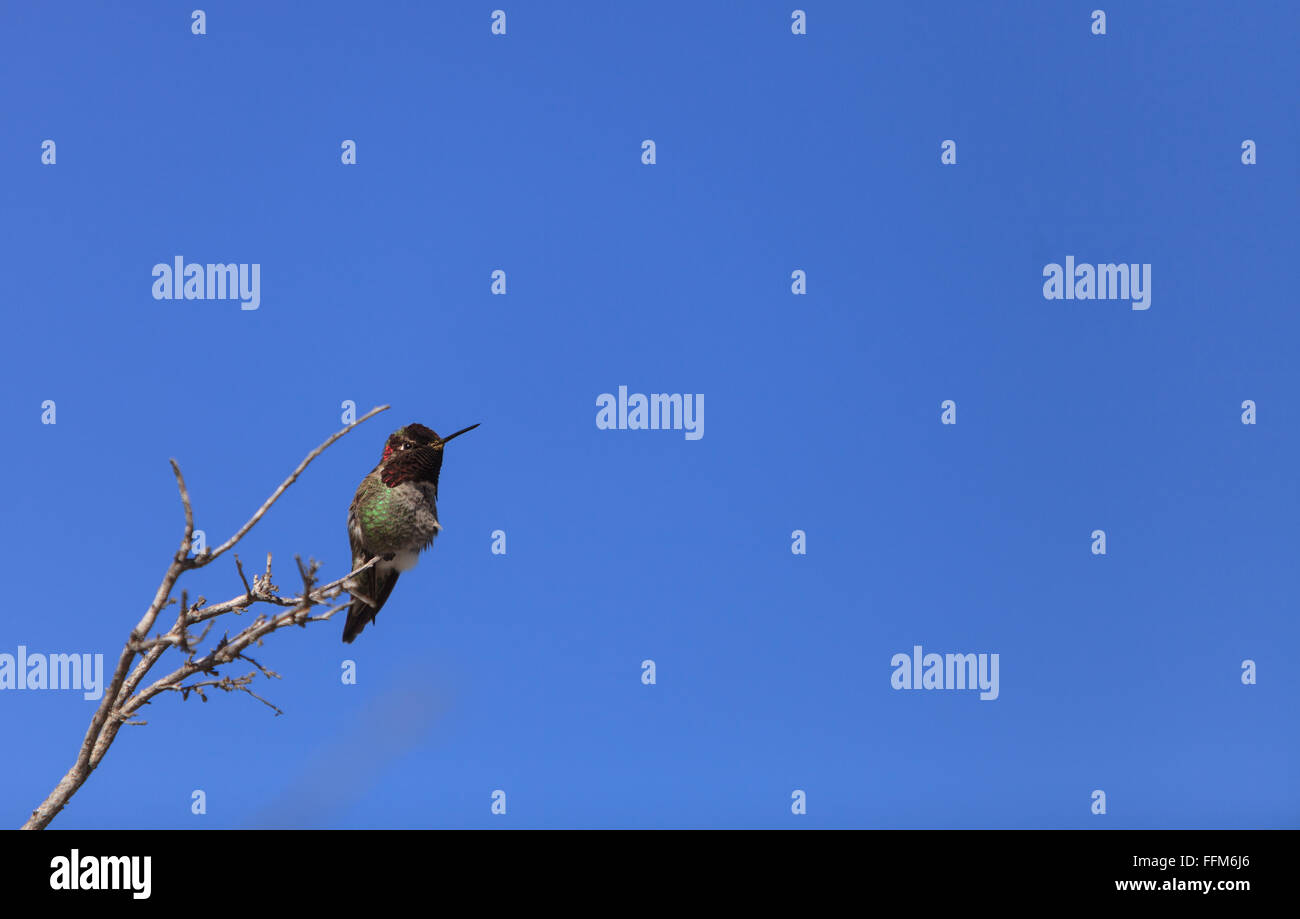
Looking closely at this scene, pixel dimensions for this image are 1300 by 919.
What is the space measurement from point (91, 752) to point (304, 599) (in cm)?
158

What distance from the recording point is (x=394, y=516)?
8.23 m

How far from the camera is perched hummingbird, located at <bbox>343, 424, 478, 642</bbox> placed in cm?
825

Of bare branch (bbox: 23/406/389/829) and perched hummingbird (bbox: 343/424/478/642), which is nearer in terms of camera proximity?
bare branch (bbox: 23/406/389/829)

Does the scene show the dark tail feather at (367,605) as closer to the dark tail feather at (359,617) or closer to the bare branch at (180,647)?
the dark tail feather at (359,617)

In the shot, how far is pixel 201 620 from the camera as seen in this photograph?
607cm

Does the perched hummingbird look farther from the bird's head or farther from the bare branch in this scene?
Answer: the bare branch

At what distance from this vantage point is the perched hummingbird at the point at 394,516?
8.25 metres

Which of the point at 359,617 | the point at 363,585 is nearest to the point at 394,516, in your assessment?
the point at 363,585

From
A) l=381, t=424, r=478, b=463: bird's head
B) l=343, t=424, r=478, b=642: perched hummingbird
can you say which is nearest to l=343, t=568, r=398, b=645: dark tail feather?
l=343, t=424, r=478, b=642: perched hummingbird

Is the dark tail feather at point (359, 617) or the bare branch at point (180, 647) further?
the dark tail feather at point (359, 617)

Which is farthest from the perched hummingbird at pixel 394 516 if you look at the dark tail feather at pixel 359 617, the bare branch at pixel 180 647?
the bare branch at pixel 180 647

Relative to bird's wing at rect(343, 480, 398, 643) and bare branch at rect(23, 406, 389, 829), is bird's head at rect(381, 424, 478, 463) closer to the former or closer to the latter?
bird's wing at rect(343, 480, 398, 643)

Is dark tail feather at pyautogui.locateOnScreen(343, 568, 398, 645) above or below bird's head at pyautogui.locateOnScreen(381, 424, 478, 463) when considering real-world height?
below
